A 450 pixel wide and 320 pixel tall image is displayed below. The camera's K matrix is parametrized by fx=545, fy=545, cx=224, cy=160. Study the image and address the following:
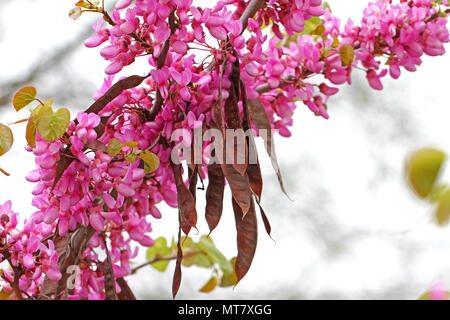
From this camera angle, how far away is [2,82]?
2.18 metres

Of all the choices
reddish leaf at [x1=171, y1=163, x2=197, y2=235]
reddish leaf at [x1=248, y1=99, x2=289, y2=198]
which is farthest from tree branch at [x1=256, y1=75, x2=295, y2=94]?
reddish leaf at [x1=171, y1=163, x2=197, y2=235]

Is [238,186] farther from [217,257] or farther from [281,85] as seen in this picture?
[217,257]

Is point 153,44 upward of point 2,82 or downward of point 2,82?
upward

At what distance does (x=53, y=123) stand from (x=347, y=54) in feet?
0.99

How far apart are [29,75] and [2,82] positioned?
5.9 inches

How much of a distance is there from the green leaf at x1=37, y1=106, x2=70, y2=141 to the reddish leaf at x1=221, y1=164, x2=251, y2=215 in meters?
0.13

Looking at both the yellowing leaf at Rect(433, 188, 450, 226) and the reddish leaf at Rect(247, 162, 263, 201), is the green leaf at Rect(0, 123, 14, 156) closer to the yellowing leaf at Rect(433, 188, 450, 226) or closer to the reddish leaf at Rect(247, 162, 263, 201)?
the reddish leaf at Rect(247, 162, 263, 201)

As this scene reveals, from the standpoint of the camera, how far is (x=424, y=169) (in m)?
0.14

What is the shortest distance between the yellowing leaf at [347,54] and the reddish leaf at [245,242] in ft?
0.63

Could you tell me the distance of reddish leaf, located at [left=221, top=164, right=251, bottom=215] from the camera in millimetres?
435

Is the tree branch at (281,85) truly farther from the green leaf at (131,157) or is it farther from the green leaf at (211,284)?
the green leaf at (211,284)

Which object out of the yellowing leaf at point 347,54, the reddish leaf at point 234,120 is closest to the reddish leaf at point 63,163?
the reddish leaf at point 234,120
